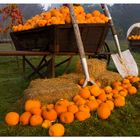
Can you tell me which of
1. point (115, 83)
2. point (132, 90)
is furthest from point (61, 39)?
point (132, 90)

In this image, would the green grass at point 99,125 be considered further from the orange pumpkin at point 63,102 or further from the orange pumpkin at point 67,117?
the orange pumpkin at point 63,102

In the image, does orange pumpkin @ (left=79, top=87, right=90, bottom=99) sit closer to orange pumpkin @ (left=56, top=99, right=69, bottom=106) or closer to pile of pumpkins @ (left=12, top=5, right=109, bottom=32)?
orange pumpkin @ (left=56, top=99, right=69, bottom=106)

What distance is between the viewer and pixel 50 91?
622 cm

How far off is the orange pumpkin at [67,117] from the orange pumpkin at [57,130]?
29 centimetres

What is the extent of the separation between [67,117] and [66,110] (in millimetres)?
249

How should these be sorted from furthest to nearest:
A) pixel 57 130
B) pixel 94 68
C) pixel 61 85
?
1. pixel 94 68
2. pixel 61 85
3. pixel 57 130

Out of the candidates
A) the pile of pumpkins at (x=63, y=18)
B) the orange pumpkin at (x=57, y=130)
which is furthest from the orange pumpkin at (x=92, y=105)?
the pile of pumpkins at (x=63, y=18)

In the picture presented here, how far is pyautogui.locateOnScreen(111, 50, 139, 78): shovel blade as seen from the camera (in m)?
8.80

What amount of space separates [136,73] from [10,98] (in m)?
2.89

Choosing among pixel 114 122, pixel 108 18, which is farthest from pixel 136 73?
pixel 114 122

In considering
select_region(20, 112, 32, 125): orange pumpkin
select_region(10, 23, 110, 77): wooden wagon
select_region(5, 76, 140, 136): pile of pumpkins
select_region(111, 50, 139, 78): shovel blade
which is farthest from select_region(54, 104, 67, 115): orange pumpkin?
select_region(111, 50, 139, 78): shovel blade

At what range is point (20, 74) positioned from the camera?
35.0 ft

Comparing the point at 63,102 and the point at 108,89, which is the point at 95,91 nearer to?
the point at 108,89

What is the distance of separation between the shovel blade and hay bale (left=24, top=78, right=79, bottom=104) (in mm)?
2493
